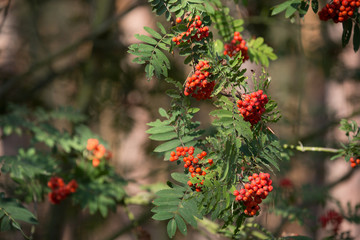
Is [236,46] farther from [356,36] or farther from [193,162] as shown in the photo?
[193,162]

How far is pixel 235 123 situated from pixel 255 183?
7.8 inches

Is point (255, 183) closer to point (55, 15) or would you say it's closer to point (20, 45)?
point (20, 45)

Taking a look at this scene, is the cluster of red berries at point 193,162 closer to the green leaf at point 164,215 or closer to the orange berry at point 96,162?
the green leaf at point 164,215

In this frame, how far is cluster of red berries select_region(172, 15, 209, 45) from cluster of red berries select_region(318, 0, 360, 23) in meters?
0.50

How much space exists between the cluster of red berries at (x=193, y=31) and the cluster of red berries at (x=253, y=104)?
0.90 feet

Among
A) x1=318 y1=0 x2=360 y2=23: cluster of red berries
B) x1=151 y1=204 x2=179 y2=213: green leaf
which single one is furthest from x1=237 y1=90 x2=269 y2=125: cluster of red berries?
x1=318 y1=0 x2=360 y2=23: cluster of red berries

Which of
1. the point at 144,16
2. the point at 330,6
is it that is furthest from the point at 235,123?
the point at 144,16

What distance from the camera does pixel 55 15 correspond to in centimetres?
837

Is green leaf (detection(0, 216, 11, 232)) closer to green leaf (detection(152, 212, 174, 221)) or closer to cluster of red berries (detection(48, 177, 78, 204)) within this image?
cluster of red berries (detection(48, 177, 78, 204))

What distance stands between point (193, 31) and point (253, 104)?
33cm

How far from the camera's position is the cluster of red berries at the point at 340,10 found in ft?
4.46

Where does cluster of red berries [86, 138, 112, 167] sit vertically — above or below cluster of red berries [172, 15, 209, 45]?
below

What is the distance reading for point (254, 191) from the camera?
1104 mm

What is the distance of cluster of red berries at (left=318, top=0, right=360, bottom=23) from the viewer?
136 cm
